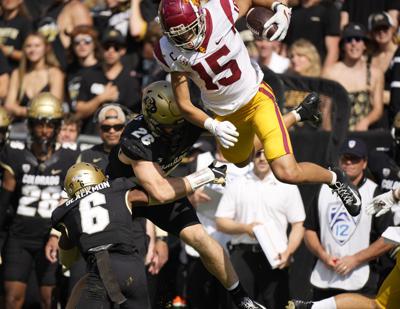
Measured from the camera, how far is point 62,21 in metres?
13.8

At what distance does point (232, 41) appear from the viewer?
879 centimetres

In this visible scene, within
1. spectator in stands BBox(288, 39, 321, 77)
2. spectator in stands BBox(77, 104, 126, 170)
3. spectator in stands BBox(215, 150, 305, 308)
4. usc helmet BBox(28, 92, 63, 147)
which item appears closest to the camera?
spectator in stands BBox(215, 150, 305, 308)

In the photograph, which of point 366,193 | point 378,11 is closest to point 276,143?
point 366,193

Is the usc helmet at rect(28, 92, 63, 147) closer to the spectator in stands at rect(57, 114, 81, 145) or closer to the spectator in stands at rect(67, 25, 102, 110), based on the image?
the spectator in stands at rect(57, 114, 81, 145)

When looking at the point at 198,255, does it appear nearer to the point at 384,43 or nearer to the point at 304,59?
the point at 304,59

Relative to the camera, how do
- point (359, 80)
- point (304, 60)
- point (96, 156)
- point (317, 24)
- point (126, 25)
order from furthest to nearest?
1. point (126, 25)
2. point (317, 24)
3. point (304, 60)
4. point (359, 80)
5. point (96, 156)

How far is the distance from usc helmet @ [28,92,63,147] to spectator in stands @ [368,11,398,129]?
3.21 metres

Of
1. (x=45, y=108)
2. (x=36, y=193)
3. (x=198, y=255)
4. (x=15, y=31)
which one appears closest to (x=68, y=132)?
(x=45, y=108)

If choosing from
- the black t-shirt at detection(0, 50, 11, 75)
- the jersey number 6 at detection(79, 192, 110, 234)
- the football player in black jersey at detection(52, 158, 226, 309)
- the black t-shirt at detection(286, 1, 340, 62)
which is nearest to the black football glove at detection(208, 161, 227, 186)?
the football player in black jersey at detection(52, 158, 226, 309)

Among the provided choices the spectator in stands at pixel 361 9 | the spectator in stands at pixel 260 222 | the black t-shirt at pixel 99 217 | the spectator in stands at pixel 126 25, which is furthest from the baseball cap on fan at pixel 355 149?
the spectator in stands at pixel 126 25

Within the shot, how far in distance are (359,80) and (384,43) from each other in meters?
0.58

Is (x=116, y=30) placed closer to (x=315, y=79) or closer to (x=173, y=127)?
(x=315, y=79)

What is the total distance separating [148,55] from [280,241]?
3126mm

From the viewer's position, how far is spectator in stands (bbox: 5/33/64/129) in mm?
12766
